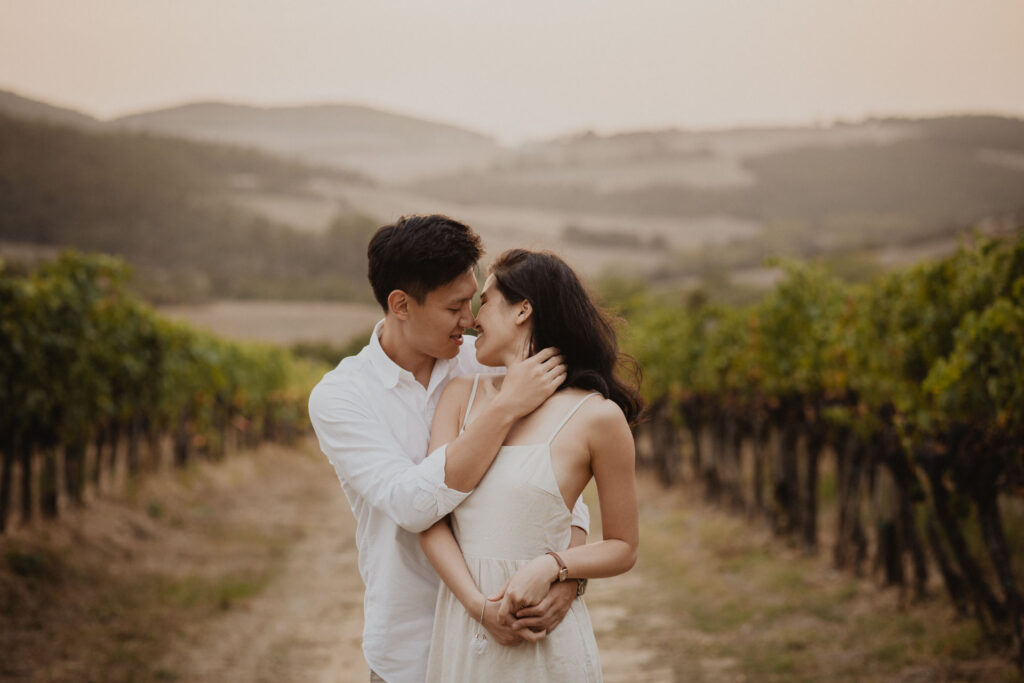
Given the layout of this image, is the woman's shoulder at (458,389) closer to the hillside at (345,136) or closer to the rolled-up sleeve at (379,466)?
the rolled-up sleeve at (379,466)

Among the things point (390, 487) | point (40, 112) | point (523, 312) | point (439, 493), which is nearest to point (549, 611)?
point (439, 493)

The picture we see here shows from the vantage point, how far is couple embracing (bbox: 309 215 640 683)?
2285 mm

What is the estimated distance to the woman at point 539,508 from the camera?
2289mm

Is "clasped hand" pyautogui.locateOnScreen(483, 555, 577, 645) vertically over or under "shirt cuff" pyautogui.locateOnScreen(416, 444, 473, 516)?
under

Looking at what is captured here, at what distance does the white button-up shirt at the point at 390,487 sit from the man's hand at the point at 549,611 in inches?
11.2

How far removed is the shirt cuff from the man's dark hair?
51 centimetres

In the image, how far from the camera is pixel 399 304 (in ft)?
8.52

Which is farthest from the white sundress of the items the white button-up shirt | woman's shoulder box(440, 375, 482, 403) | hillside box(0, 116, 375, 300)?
hillside box(0, 116, 375, 300)

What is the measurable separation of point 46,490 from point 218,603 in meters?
1.94

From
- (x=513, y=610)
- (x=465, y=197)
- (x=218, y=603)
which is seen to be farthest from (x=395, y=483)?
(x=465, y=197)

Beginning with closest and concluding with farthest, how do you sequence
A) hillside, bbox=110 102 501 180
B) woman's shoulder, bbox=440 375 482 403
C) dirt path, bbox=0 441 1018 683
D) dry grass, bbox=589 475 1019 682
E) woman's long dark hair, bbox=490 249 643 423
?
woman's long dark hair, bbox=490 249 643 423, woman's shoulder, bbox=440 375 482 403, dry grass, bbox=589 475 1019 682, dirt path, bbox=0 441 1018 683, hillside, bbox=110 102 501 180

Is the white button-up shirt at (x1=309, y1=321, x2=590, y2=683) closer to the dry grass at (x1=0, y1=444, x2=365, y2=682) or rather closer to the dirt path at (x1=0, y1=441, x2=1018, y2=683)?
the dirt path at (x1=0, y1=441, x2=1018, y2=683)

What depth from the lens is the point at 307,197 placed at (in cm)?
10031

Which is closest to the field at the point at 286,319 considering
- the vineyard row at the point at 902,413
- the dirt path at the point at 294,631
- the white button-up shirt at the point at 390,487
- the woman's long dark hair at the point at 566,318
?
the dirt path at the point at 294,631
